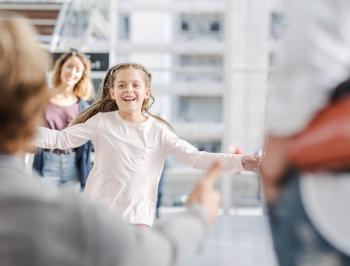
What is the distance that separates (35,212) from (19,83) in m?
0.18

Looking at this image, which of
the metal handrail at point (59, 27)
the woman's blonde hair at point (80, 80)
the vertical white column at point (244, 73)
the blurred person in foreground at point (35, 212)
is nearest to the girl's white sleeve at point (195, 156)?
the blurred person in foreground at point (35, 212)

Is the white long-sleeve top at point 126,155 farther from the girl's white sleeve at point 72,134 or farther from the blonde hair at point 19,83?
the blonde hair at point 19,83

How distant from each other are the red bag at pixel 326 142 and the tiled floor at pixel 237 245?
3.63 m

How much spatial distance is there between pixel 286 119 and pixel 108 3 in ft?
27.6

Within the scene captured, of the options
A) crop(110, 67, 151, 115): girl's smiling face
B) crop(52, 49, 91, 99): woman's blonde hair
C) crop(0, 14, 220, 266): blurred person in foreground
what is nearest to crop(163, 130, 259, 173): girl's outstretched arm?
crop(110, 67, 151, 115): girl's smiling face

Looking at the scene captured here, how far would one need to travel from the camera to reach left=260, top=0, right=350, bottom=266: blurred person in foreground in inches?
54.1

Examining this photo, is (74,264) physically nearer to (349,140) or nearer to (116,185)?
(349,140)

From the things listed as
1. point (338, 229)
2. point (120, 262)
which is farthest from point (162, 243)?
point (338, 229)

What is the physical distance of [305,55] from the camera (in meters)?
1.42

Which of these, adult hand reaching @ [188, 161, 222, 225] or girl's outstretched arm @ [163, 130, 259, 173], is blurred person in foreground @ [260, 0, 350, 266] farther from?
girl's outstretched arm @ [163, 130, 259, 173]

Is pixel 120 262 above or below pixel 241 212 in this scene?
above

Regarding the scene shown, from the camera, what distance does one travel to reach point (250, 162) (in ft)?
9.03

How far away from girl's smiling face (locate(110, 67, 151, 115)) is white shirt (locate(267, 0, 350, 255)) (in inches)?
91.6

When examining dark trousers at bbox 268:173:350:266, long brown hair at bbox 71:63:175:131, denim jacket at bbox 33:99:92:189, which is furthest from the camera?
denim jacket at bbox 33:99:92:189
